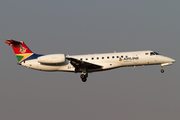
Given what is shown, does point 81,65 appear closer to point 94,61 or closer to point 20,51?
point 94,61

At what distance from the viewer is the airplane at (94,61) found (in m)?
28.6

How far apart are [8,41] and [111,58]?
12487 millimetres

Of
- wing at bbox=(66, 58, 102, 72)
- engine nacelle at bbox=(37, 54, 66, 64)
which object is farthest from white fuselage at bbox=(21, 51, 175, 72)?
engine nacelle at bbox=(37, 54, 66, 64)

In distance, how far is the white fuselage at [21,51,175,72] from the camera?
28.9m

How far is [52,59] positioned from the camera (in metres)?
28.5

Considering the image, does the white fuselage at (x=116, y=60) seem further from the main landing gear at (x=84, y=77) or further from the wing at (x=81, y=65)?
the main landing gear at (x=84, y=77)

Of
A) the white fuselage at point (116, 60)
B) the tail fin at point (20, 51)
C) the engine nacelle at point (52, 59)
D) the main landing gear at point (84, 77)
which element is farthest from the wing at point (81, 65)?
the tail fin at point (20, 51)

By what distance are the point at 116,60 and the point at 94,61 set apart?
2555 millimetres

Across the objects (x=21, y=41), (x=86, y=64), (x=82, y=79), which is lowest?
(x=82, y=79)

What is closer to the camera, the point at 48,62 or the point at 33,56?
the point at 48,62

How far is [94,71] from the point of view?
2980cm

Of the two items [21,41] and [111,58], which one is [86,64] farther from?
[21,41]

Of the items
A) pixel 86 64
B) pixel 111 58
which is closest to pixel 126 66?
pixel 111 58

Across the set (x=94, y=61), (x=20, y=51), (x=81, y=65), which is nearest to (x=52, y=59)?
(x=81, y=65)
